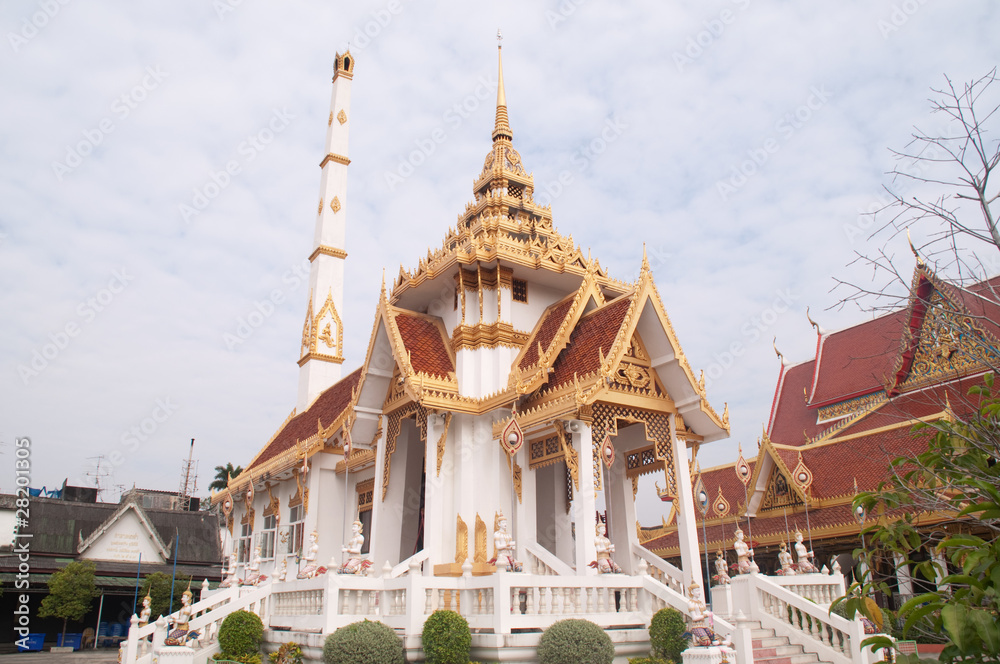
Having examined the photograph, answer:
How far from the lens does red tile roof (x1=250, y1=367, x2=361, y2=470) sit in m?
20.4

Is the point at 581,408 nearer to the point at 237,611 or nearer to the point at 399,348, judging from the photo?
the point at 399,348

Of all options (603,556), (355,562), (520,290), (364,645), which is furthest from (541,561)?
(520,290)

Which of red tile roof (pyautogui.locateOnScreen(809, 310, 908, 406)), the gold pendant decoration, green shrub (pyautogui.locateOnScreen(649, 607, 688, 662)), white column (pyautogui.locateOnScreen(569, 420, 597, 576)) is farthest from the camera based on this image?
the gold pendant decoration

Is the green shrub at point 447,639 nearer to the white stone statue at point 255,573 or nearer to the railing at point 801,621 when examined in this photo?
the railing at point 801,621

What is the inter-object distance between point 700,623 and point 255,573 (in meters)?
11.3

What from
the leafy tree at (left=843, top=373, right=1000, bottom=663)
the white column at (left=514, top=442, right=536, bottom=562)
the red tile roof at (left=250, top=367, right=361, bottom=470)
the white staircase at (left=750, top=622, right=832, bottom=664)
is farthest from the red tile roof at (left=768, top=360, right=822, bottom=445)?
the leafy tree at (left=843, top=373, right=1000, bottom=663)

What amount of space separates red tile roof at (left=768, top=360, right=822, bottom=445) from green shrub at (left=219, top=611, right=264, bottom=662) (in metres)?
16.9

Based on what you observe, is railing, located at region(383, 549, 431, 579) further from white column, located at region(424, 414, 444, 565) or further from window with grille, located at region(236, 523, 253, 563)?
window with grille, located at region(236, 523, 253, 563)

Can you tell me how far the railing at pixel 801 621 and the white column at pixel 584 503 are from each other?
100 inches

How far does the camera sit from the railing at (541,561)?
1122cm

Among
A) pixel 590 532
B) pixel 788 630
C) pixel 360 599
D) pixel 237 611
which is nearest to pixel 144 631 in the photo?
pixel 237 611

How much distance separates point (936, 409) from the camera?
634 inches

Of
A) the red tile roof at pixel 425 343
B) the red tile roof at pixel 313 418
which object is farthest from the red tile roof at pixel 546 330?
the red tile roof at pixel 313 418

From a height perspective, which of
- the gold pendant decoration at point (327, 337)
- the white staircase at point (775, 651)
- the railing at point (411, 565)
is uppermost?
the gold pendant decoration at point (327, 337)
